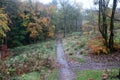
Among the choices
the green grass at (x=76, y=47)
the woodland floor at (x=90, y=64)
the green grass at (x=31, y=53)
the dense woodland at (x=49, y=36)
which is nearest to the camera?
the woodland floor at (x=90, y=64)

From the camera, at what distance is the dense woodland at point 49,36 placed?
700 inches

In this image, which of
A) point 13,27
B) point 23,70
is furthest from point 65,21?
point 23,70

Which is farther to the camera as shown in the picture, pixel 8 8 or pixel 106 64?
pixel 8 8

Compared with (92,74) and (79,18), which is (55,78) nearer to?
(92,74)

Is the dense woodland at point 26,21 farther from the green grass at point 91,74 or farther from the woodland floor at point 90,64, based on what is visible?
the green grass at point 91,74

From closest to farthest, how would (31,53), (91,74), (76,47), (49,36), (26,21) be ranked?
1. (91,74)
2. (31,53)
3. (76,47)
4. (26,21)
5. (49,36)

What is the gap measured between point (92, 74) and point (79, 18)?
175 feet

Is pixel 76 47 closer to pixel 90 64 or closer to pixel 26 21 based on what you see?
pixel 90 64

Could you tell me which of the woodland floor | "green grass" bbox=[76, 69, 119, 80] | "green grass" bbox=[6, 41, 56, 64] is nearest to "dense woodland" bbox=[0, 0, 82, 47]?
"green grass" bbox=[6, 41, 56, 64]

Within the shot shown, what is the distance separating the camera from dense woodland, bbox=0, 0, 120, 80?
58.3 feet

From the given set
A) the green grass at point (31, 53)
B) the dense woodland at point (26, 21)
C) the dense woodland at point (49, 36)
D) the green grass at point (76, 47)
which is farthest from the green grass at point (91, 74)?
the dense woodland at point (26, 21)

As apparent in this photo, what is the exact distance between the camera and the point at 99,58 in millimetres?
20922

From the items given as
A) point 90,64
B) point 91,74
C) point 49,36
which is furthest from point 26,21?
point 91,74

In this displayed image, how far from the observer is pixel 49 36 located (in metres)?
55.2
